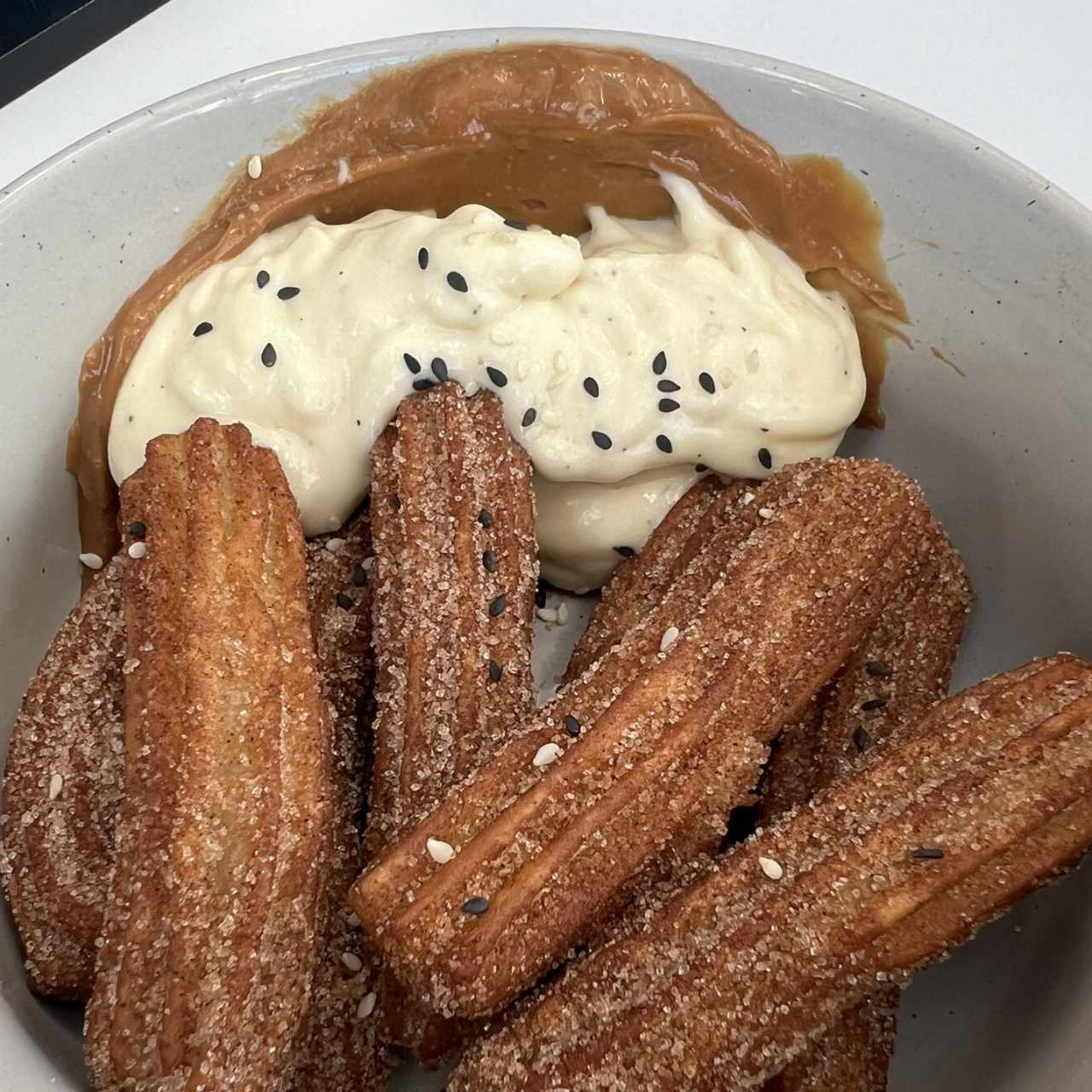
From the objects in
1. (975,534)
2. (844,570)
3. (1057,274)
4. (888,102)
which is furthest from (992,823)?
(888,102)

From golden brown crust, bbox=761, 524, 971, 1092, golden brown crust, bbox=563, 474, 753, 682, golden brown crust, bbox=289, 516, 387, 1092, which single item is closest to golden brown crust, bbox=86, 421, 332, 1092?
golden brown crust, bbox=289, 516, 387, 1092

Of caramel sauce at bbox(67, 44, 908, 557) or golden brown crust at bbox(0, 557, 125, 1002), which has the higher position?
caramel sauce at bbox(67, 44, 908, 557)

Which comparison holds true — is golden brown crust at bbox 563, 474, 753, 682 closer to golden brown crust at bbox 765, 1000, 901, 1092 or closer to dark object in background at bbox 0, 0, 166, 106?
golden brown crust at bbox 765, 1000, 901, 1092

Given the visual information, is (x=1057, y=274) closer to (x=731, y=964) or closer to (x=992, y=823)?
(x=992, y=823)

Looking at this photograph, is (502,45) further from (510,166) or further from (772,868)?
(772,868)

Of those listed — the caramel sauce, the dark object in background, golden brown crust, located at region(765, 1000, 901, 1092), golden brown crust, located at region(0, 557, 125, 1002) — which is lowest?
golden brown crust, located at region(765, 1000, 901, 1092)

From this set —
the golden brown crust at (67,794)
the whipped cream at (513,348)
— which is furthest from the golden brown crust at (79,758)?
the whipped cream at (513,348)
